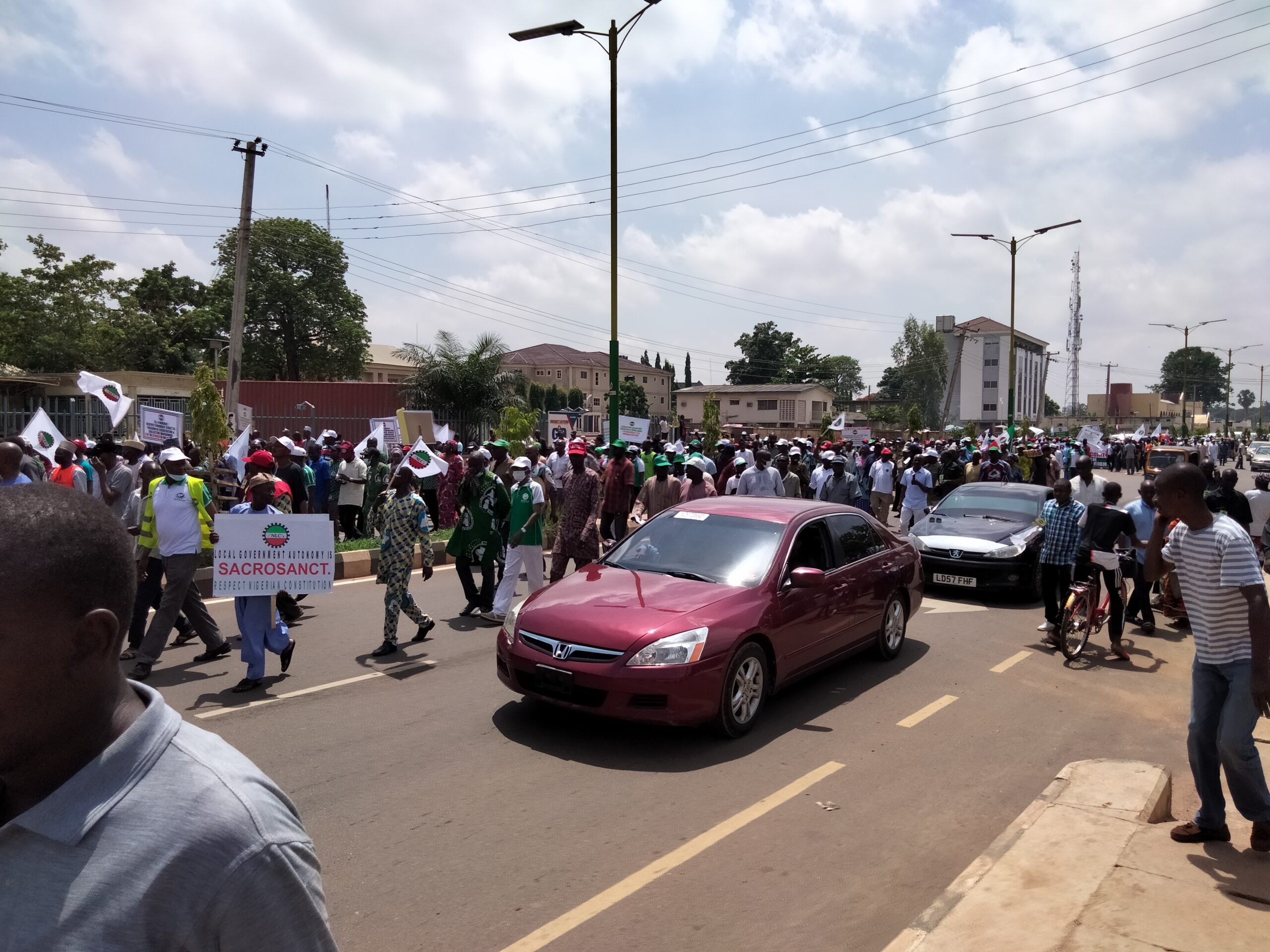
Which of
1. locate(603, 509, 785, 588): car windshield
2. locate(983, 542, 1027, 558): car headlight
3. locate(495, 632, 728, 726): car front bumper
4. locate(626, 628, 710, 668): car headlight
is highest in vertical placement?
locate(603, 509, 785, 588): car windshield

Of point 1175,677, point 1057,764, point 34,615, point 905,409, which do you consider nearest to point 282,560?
point 1057,764

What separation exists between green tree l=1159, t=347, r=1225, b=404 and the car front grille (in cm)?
17489

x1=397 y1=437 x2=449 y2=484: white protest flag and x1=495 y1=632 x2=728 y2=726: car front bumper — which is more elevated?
x1=397 y1=437 x2=449 y2=484: white protest flag

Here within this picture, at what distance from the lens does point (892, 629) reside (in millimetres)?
8664

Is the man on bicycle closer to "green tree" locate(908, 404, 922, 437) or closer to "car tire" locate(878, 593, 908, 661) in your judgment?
"car tire" locate(878, 593, 908, 661)

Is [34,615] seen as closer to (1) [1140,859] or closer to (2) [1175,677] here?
(1) [1140,859]

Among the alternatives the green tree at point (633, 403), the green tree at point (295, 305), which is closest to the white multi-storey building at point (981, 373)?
the green tree at point (633, 403)

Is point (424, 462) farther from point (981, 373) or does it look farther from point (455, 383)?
point (981, 373)

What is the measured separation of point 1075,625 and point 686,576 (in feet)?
14.3

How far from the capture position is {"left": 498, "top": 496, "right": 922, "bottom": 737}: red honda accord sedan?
233 inches

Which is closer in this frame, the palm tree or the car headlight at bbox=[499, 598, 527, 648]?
the car headlight at bbox=[499, 598, 527, 648]

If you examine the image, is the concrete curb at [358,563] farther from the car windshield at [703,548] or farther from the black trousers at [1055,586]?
the black trousers at [1055,586]

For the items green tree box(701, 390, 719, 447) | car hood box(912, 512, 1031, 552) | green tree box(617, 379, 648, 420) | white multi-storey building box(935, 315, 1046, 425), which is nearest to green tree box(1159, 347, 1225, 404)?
white multi-storey building box(935, 315, 1046, 425)

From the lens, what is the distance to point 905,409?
90.9 m
